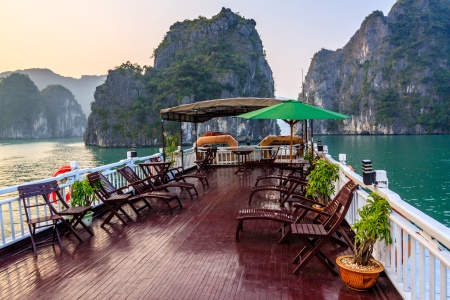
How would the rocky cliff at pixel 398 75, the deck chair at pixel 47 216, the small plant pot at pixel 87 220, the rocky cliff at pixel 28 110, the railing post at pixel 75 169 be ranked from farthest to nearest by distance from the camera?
the rocky cliff at pixel 28 110 < the rocky cliff at pixel 398 75 < the railing post at pixel 75 169 < the small plant pot at pixel 87 220 < the deck chair at pixel 47 216

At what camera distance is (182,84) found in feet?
214

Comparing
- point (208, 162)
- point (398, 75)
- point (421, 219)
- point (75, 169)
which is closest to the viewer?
point (421, 219)

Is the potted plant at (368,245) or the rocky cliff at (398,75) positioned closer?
the potted plant at (368,245)

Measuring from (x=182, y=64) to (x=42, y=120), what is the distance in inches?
3747

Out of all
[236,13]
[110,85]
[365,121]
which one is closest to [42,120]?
[110,85]

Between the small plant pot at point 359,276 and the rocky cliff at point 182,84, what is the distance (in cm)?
6008

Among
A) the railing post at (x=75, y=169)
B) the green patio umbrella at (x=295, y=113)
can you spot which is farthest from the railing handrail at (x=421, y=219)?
the railing post at (x=75, y=169)

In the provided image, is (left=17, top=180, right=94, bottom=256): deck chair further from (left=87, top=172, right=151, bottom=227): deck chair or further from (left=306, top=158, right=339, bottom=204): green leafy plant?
(left=306, top=158, right=339, bottom=204): green leafy plant

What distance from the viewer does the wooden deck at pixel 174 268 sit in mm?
2881

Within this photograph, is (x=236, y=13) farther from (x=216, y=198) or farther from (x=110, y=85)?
(x=216, y=198)

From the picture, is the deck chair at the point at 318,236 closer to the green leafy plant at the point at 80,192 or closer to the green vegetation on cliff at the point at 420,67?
the green leafy plant at the point at 80,192

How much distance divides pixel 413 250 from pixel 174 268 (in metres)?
2.21

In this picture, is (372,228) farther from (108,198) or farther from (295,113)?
(108,198)

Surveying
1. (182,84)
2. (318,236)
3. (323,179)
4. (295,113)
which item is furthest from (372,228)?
(182,84)
